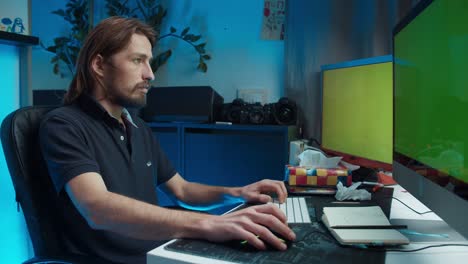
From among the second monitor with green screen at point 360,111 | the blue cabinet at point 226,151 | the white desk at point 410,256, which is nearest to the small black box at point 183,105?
the blue cabinet at point 226,151

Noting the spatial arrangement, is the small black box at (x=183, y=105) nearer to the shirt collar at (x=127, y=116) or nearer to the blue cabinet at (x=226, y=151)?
the blue cabinet at (x=226, y=151)

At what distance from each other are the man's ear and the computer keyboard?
0.71 m

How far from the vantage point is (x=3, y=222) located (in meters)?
1.73

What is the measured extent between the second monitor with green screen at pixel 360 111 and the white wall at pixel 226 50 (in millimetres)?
634

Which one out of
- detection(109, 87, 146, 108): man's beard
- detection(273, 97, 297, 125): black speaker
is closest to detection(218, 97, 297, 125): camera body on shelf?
detection(273, 97, 297, 125): black speaker

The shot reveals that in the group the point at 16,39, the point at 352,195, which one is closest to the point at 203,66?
the point at 16,39

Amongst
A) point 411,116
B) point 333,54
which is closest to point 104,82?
point 411,116

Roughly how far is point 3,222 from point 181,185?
3.16 ft

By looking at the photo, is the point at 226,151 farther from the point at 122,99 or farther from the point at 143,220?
the point at 143,220

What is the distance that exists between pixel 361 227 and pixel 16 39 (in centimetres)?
160

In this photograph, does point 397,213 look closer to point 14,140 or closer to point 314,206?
point 314,206

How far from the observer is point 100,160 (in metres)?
1.08

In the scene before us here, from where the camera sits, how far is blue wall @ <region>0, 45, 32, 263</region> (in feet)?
5.63

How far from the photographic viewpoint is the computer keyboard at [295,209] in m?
0.89
